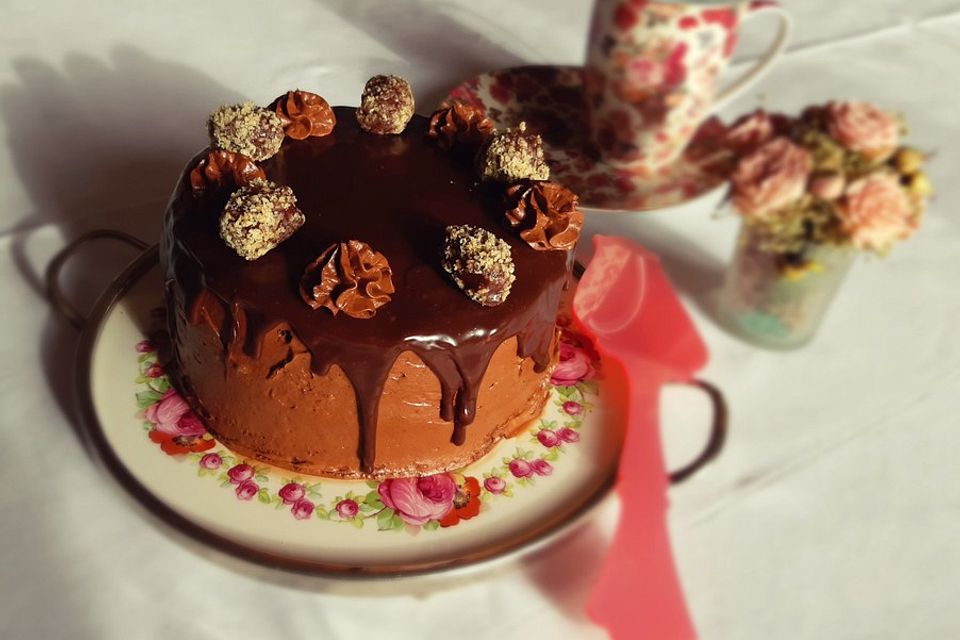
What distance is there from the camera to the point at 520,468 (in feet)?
3.08

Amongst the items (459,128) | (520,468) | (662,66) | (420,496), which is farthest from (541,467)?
(662,66)

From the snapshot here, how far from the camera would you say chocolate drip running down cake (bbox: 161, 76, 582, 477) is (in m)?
0.81

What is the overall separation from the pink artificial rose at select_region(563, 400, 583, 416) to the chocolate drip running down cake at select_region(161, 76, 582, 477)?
1.1 inches

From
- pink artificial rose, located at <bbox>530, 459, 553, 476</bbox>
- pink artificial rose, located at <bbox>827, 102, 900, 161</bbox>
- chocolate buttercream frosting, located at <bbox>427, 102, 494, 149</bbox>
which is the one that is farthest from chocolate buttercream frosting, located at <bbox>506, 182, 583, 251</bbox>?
pink artificial rose, located at <bbox>827, 102, 900, 161</bbox>

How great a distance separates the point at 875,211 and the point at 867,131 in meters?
0.05

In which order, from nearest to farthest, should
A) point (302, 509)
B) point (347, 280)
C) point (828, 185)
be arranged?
point (828, 185), point (347, 280), point (302, 509)

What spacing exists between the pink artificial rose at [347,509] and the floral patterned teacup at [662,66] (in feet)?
1.51

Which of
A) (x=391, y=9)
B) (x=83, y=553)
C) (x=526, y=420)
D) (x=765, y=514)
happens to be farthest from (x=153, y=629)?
(x=391, y=9)

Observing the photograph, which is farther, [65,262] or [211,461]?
[65,262]

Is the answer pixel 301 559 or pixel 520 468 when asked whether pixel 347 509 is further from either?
pixel 520 468

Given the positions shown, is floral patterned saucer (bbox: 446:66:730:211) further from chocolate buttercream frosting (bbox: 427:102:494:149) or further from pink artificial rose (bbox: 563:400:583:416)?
pink artificial rose (bbox: 563:400:583:416)

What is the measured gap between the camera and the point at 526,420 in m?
0.98

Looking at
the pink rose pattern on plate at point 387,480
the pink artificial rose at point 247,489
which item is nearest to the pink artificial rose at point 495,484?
the pink rose pattern on plate at point 387,480

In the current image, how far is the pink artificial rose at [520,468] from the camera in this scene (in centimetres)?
93
